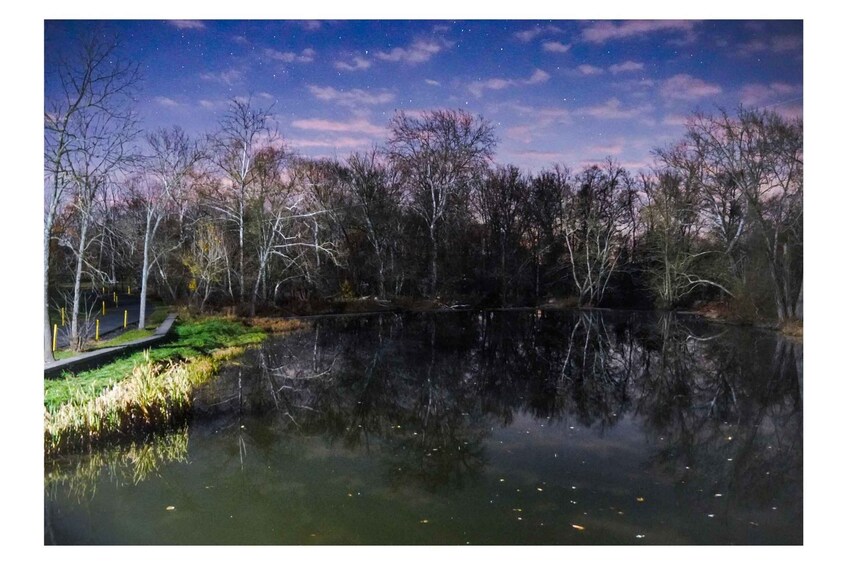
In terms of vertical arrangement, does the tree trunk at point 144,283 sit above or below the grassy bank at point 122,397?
above

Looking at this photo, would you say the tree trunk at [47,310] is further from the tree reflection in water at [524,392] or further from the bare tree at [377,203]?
the bare tree at [377,203]

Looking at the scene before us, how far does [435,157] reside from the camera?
1297 cm

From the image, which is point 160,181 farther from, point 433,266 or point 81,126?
point 433,266

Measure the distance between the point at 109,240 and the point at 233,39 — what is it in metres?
Answer: 3.24

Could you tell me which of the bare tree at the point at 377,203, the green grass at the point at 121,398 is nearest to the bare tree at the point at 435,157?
the bare tree at the point at 377,203

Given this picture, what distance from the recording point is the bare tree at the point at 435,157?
421 inches

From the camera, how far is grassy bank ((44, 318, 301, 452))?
5695mm

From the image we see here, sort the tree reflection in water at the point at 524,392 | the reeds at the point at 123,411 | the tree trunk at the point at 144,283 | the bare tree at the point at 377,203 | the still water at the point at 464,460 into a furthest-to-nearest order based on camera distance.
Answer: the bare tree at the point at 377,203 → the tree trunk at the point at 144,283 → the tree reflection in water at the point at 524,392 → the reeds at the point at 123,411 → the still water at the point at 464,460

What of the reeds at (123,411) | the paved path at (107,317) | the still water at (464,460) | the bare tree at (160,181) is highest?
the bare tree at (160,181)

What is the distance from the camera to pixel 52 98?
6348 millimetres

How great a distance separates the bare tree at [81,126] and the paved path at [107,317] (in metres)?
0.21

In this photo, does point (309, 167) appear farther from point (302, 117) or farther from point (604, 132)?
point (604, 132)

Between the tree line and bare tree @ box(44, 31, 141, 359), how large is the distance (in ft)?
0.07
